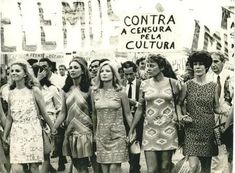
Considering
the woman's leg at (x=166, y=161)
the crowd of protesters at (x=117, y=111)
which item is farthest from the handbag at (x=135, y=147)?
the woman's leg at (x=166, y=161)

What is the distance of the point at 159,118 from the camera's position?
7.43 feet

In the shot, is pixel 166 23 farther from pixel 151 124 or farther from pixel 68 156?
pixel 68 156

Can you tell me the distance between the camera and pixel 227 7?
2.23m

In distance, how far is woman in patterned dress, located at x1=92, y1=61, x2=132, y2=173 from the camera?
2289mm

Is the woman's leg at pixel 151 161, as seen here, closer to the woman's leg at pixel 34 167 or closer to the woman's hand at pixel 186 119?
the woman's hand at pixel 186 119

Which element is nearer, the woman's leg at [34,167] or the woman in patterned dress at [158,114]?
the woman in patterned dress at [158,114]

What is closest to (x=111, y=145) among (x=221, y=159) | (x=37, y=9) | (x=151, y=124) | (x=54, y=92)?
(x=151, y=124)

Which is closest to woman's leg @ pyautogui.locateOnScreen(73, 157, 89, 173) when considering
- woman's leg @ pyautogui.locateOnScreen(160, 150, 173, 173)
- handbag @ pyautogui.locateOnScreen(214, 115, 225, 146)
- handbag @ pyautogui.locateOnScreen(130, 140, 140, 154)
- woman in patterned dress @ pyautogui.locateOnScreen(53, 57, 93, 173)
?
woman in patterned dress @ pyautogui.locateOnScreen(53, 57, 93, 173)

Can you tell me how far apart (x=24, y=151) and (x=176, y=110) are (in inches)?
31.1

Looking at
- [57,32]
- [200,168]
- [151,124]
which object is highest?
[57,32]

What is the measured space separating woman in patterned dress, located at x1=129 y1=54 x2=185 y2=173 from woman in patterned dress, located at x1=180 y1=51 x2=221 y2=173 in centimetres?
7

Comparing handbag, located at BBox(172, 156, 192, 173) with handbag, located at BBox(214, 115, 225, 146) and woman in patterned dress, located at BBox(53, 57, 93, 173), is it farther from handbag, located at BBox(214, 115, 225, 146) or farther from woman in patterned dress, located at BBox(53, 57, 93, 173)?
woman in patterned dress, located at BBox(53, 57, 93, 173)

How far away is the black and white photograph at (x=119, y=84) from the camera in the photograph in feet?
7.39

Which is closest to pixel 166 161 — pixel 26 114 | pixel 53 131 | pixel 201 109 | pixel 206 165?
pixel 206 165
